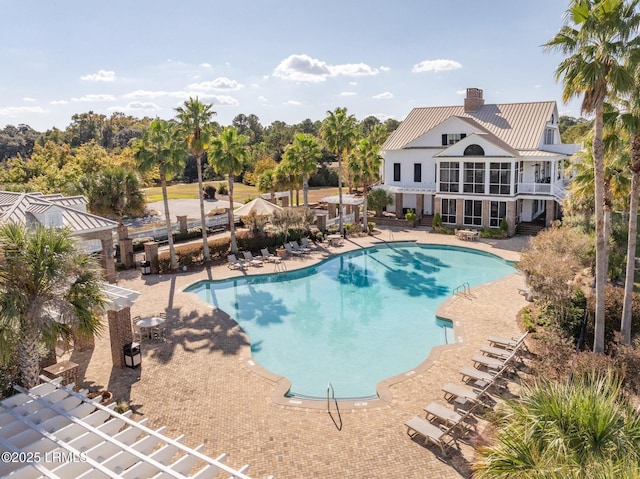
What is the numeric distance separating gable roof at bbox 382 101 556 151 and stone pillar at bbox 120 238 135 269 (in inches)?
1007

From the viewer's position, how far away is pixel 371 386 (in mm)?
14742

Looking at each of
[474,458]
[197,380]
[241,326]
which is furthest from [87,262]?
[474,458]

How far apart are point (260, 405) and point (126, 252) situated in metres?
18.4

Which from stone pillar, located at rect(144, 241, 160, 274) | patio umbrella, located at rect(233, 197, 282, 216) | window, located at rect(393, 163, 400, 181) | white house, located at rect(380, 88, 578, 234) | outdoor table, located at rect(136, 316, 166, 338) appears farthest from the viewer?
window, located at rect(393, 163, 400, 181)

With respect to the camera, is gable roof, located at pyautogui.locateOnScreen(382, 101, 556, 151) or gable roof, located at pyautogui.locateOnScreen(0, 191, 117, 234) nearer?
gable roof, located at pyautogui.locateOnScreen(0, 191, 117, 234)

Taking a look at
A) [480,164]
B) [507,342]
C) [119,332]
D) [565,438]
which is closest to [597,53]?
[507,342]

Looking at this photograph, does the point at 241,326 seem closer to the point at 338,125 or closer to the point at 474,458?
the point at 474,458

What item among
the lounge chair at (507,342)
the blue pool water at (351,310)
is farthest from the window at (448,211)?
the lounge chair at (507,342)

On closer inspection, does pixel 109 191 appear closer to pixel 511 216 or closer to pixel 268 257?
pixel 268 257

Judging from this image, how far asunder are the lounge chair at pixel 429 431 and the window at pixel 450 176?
96.7 ft

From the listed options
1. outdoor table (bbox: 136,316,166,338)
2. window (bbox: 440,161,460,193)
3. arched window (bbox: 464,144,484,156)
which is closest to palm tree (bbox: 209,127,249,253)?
outdoor table (bbox: 136,316,166,338)

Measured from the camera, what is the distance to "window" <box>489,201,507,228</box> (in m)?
36.1

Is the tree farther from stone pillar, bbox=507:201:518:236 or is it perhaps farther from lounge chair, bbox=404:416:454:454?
stone pillar, bbox=507:201:518:236

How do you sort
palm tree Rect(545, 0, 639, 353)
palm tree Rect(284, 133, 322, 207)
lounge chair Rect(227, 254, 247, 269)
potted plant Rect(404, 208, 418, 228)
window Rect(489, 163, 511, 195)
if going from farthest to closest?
1. potted plant Rect(404, 208, 418, 228)
2. palm tree Rect(284, 133, 322, 207)
3. window Rect(489, 163, 511, 195)
4. lounge chair Rect(227, 254, 247, 269)
5. palm tree Rect(545, 0, 639, 353)
